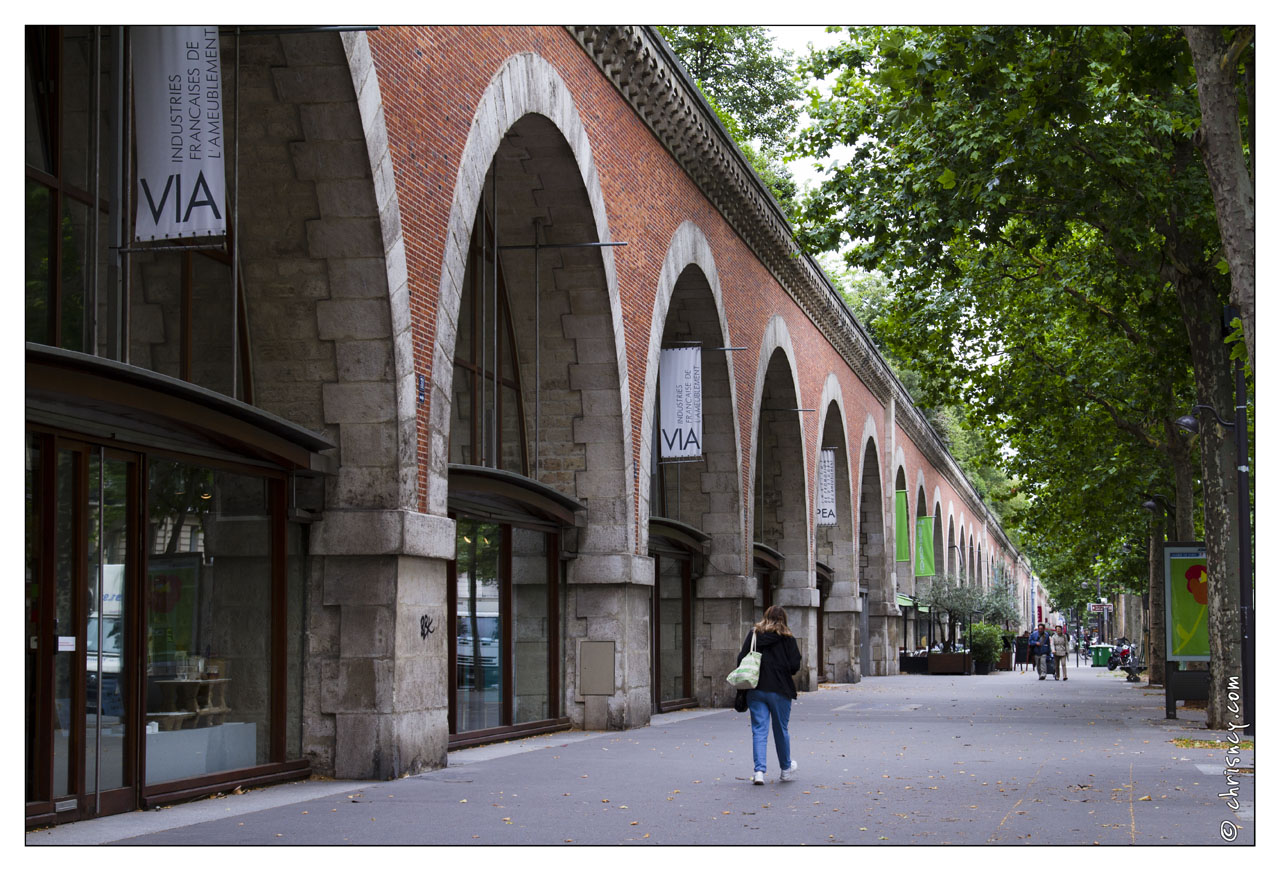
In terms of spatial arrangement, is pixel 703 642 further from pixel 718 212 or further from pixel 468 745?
pixel 468 745

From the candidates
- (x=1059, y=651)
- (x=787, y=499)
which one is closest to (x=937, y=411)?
(x=1059, y=651)

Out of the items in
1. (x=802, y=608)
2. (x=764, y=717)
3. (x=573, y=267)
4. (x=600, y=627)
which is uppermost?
(x=573, y=267)

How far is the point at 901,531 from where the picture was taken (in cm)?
5044

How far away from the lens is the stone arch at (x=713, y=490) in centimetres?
2614

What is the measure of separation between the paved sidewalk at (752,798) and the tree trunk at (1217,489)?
102 centimetres

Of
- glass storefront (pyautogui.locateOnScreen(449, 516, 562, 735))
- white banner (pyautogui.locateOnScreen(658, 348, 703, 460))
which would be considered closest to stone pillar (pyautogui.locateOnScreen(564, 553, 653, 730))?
glass storefront (pyautogui.locateOnScreen(449, 516, 562, 735))

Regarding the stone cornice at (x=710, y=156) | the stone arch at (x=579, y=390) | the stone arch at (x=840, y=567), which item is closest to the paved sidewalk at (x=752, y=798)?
the stone arch at (x=579, y=390)

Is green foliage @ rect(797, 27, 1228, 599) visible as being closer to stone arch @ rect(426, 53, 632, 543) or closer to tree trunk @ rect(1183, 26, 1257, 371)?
tree trunk @ rect(1183, 26, 1257, 371)

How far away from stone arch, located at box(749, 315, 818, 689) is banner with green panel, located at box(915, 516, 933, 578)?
18.9 meters

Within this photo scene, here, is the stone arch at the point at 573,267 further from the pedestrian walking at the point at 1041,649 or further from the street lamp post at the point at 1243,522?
the pedestrian walking at the point at 1041,649

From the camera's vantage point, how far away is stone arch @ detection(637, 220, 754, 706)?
85.8 ft

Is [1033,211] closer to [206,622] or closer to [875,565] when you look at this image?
[206,622]

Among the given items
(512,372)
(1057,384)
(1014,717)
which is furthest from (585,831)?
(1057,384)

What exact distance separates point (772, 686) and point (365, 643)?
3485mm
